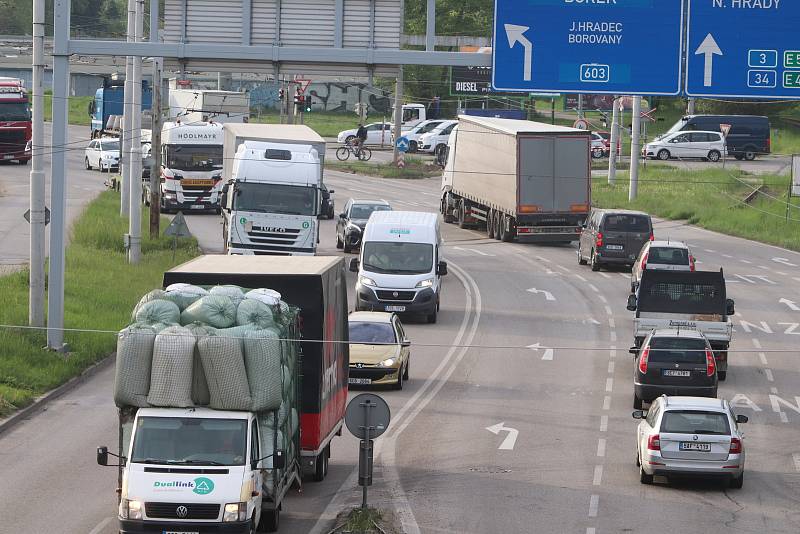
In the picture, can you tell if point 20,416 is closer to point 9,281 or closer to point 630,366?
point 9,281

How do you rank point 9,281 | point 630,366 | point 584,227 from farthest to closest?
point 584,227
point 9,281
point 630,366

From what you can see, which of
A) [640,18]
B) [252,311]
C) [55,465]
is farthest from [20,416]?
[640,18]

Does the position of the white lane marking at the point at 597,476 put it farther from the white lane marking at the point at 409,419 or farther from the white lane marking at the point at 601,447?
the white lane marking at the point at 409,419

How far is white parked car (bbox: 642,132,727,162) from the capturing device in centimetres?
8494

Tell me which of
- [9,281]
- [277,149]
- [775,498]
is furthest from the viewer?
[277,149]

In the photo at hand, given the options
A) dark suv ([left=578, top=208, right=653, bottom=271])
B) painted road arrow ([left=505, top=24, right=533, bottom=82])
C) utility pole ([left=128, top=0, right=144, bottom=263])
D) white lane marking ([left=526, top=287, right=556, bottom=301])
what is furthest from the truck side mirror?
dark suv ([left=578, top=208, right=653, bottom=271])

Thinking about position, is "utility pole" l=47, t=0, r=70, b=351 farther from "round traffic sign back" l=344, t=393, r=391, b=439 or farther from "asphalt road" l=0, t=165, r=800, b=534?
"round traffic sign back" l=344, t=393, r=391, b=439

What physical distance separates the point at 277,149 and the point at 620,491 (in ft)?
72.7

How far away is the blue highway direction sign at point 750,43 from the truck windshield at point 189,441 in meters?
11.8

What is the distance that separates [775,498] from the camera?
21.9 m

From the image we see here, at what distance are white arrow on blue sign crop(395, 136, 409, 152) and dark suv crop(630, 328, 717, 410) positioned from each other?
2041 inches

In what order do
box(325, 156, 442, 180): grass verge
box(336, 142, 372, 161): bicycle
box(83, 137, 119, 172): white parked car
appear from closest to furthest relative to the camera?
box(83, 137, 119, 172): white parked car < box(325, 156, 442, 180): grass verge < box(336, 142, 372, 161): bicycle

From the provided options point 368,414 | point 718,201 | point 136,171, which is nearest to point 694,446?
point 368,414

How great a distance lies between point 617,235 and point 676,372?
Result: 64.8ft
